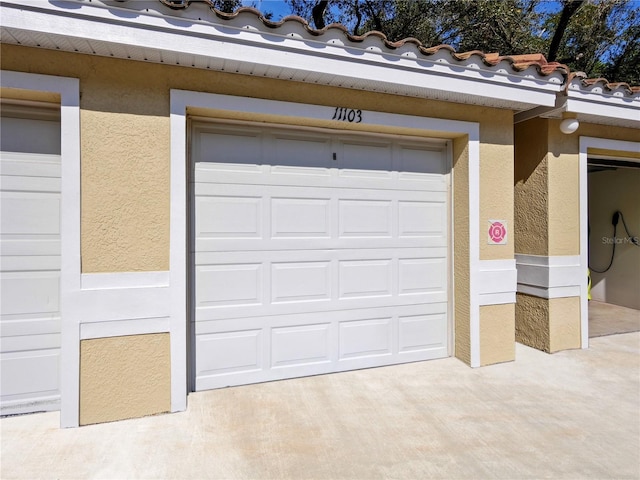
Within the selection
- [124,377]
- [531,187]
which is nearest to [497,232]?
[531,187]

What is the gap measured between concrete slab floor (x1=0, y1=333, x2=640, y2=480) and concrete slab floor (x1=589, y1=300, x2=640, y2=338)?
7.19 feet

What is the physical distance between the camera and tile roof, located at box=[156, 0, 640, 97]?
10.7 feet

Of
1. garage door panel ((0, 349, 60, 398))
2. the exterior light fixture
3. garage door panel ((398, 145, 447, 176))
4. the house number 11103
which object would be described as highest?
the exterior light fixture

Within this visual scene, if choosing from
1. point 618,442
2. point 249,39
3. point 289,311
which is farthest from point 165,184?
point 618,442

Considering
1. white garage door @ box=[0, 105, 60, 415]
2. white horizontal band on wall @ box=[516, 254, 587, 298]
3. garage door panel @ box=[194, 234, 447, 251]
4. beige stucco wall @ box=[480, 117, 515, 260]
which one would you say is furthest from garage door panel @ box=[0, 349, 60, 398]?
white horizontal band on wall @ box=[516, 254, 587, 298]

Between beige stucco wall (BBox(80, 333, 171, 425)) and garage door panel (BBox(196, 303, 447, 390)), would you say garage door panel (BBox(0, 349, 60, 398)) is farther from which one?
garage door panel (BBox(196, 303, 447, 390))

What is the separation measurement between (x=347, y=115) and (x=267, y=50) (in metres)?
1.10

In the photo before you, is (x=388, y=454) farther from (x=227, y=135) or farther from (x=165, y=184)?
(x=227, y=135)

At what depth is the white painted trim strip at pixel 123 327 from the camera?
10.7 feet

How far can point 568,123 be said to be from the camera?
194 inches

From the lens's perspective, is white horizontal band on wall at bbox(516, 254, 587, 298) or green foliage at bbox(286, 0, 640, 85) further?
green foliage at bbox(286, 0, 640, 85)

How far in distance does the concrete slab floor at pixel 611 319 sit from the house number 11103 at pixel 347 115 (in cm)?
513

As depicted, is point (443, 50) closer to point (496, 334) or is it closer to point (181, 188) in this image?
point (181, 188)

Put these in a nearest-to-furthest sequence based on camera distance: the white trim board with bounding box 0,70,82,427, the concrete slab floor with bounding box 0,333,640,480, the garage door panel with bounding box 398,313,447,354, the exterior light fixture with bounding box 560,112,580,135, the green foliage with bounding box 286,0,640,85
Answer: the concrete slab floor with bounding box 0,333,640,480, the white trim board with bounding box 0,70,82,427, the garage door panel with bounding box 398,313,447,354, the exterior light fixture with bounding box 560,112,580,135, the green foliage with bounding box 286,0,640,85
